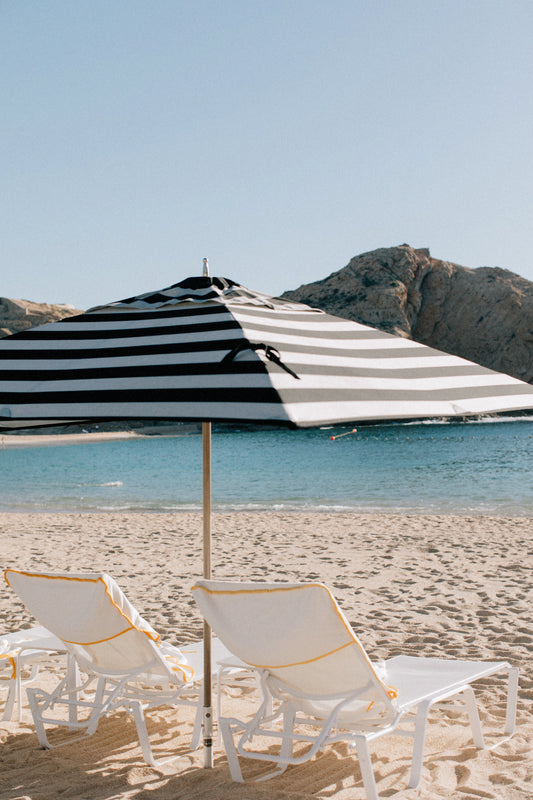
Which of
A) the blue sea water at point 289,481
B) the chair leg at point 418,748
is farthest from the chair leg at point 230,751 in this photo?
the blue sea water at point 289,481

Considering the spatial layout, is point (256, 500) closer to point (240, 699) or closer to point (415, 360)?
point (240, 699)

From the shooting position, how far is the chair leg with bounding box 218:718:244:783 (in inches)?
97.7

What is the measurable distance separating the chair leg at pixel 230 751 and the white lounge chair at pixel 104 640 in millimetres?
283

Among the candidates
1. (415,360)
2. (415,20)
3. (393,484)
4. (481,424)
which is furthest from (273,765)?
(481,424)

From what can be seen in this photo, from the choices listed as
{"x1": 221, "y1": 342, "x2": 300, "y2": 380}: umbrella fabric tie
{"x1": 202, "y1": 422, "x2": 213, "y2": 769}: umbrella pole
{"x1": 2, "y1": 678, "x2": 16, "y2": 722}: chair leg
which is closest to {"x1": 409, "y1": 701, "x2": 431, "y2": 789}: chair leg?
{"x1": 202, "y1": 422, "x2": 213, "y2": 769}: umbrella pole

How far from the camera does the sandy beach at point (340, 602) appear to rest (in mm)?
2568

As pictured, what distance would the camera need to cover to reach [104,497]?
1938cm

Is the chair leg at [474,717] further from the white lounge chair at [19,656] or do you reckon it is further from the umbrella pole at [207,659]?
the white lounge chair at [19,656]

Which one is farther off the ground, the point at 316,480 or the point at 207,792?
the point at 207,792

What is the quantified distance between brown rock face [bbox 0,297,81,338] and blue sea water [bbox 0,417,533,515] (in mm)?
49879

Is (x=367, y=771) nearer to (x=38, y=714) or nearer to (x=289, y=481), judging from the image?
(x=38, y=714)

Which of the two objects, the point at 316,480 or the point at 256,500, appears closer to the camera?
the point at 256,500

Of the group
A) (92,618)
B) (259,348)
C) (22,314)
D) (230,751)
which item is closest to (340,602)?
(230,751)

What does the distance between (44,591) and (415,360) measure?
171cm
